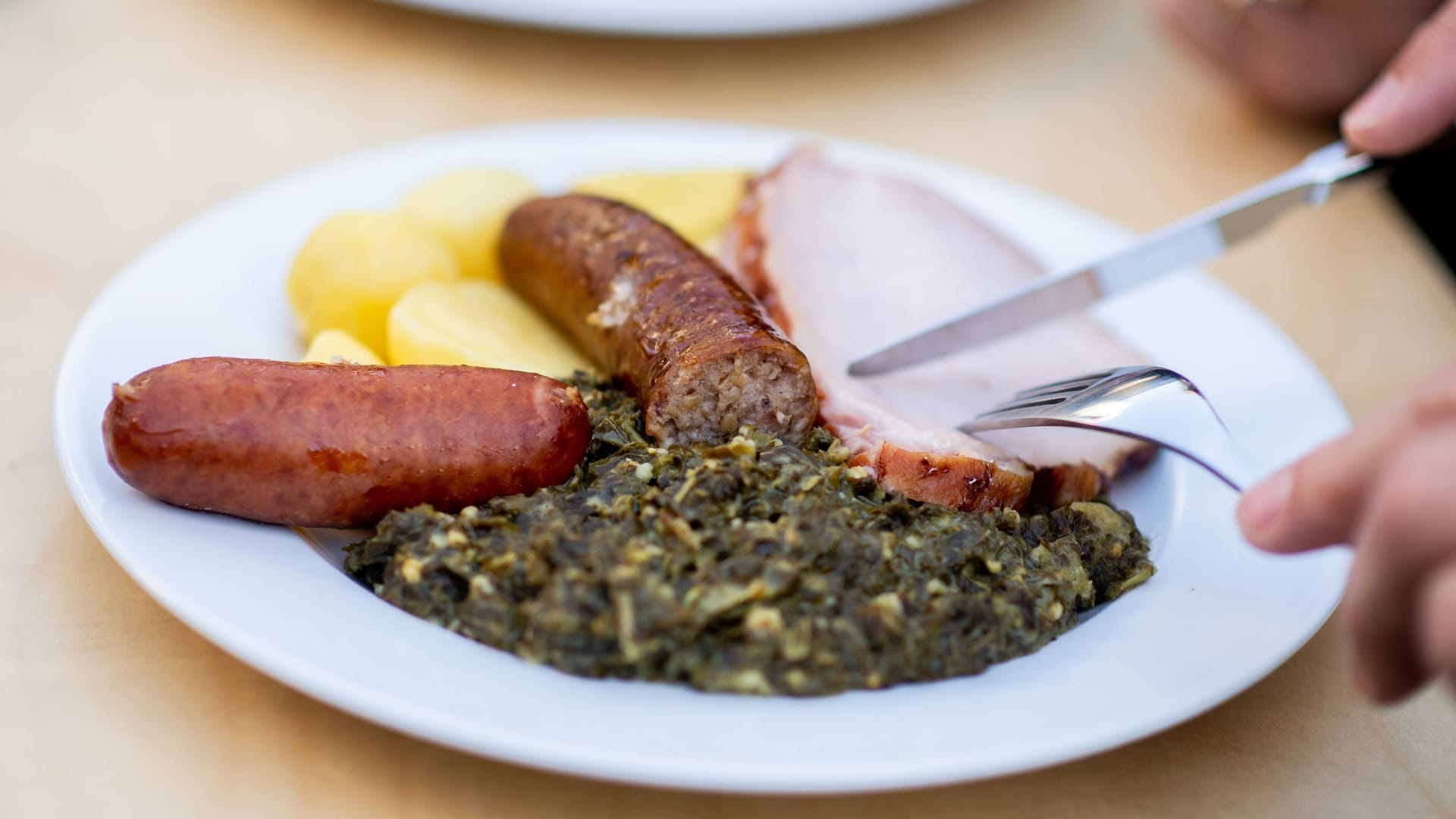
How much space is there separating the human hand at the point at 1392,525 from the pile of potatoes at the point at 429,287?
149 cm

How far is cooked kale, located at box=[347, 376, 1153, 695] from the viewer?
1.68m

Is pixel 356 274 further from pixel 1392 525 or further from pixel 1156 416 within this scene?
pixel 1392 525

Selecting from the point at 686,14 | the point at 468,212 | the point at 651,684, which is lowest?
the point at 651,684

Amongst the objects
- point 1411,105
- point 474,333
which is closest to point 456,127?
point 474,333

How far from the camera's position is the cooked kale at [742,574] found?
1676 mm

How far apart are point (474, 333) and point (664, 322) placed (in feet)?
1.63

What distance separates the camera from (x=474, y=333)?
96.9 inches

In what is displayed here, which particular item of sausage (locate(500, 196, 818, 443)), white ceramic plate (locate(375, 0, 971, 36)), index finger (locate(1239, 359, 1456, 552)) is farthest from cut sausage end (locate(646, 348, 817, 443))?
white ceramic plate (locate(375, 0, 971, 36))

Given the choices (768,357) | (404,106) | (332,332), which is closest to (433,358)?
(332,332)

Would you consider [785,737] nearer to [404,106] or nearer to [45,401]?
[45,401]

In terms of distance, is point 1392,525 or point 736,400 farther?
point 736,400

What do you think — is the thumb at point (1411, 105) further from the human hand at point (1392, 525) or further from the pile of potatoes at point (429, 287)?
the pile of potatoes at point (429, 287)

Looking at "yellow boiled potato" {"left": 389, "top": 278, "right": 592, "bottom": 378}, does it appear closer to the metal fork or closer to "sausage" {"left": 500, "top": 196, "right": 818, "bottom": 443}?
"sausage" {"left": 500, "top": 196, "right": 818, "bottom": 443}

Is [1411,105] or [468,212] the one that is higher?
[1411,105]
